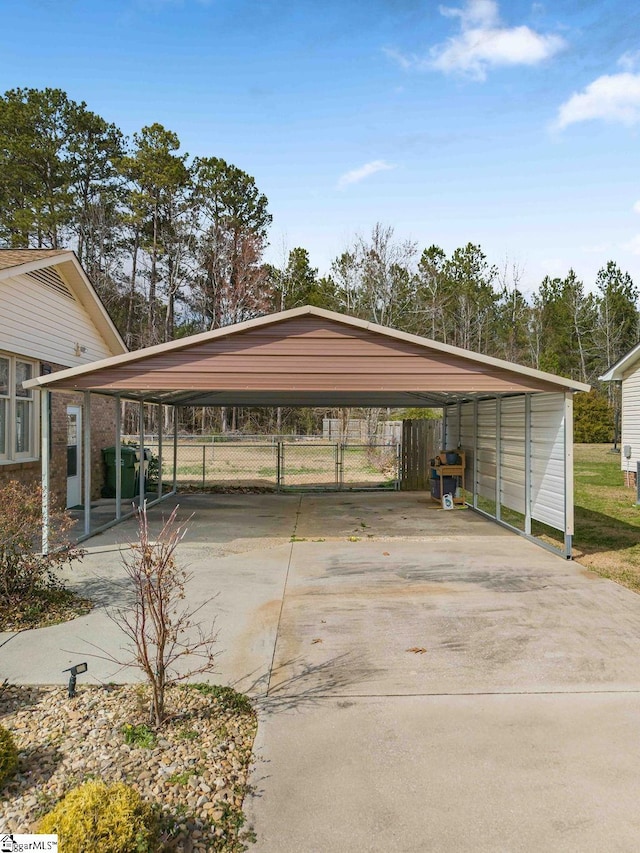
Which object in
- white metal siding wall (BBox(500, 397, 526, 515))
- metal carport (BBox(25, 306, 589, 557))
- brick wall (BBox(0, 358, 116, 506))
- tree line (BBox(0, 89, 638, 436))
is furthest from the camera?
tree line (BBox(0, 89, 638, 436))

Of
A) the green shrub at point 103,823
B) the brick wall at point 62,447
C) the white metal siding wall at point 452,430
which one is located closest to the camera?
the green shrub at point 103,823

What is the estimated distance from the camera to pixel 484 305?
3872cm

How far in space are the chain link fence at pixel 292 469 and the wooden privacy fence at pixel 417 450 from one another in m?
0.40

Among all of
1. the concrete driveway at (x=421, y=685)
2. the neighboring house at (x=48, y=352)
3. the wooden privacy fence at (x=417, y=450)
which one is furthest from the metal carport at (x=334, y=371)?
the wooden privacy fence at (x=417, y=450)

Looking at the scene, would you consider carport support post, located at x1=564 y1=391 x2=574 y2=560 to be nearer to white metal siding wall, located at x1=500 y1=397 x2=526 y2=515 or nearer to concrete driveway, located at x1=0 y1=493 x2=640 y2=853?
concrete driveway, located at x1=0 y1=493 x2=640 y2=853

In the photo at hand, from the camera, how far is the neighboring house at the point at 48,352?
9492 millimetres

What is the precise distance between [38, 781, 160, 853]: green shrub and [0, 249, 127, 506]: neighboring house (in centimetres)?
675

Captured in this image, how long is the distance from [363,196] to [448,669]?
91.6 feet

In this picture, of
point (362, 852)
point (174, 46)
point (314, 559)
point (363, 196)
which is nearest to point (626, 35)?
point (174, 46)

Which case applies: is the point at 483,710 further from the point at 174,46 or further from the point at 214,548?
the point at 174,46

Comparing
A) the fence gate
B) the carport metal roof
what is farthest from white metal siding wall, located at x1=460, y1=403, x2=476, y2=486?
the carport metal roof

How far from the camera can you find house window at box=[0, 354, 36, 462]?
949 centimetres

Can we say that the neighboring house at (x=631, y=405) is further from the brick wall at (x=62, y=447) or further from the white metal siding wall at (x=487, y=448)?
the brick wall at (x=62, y=447)

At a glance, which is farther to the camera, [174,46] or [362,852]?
[174,46]
